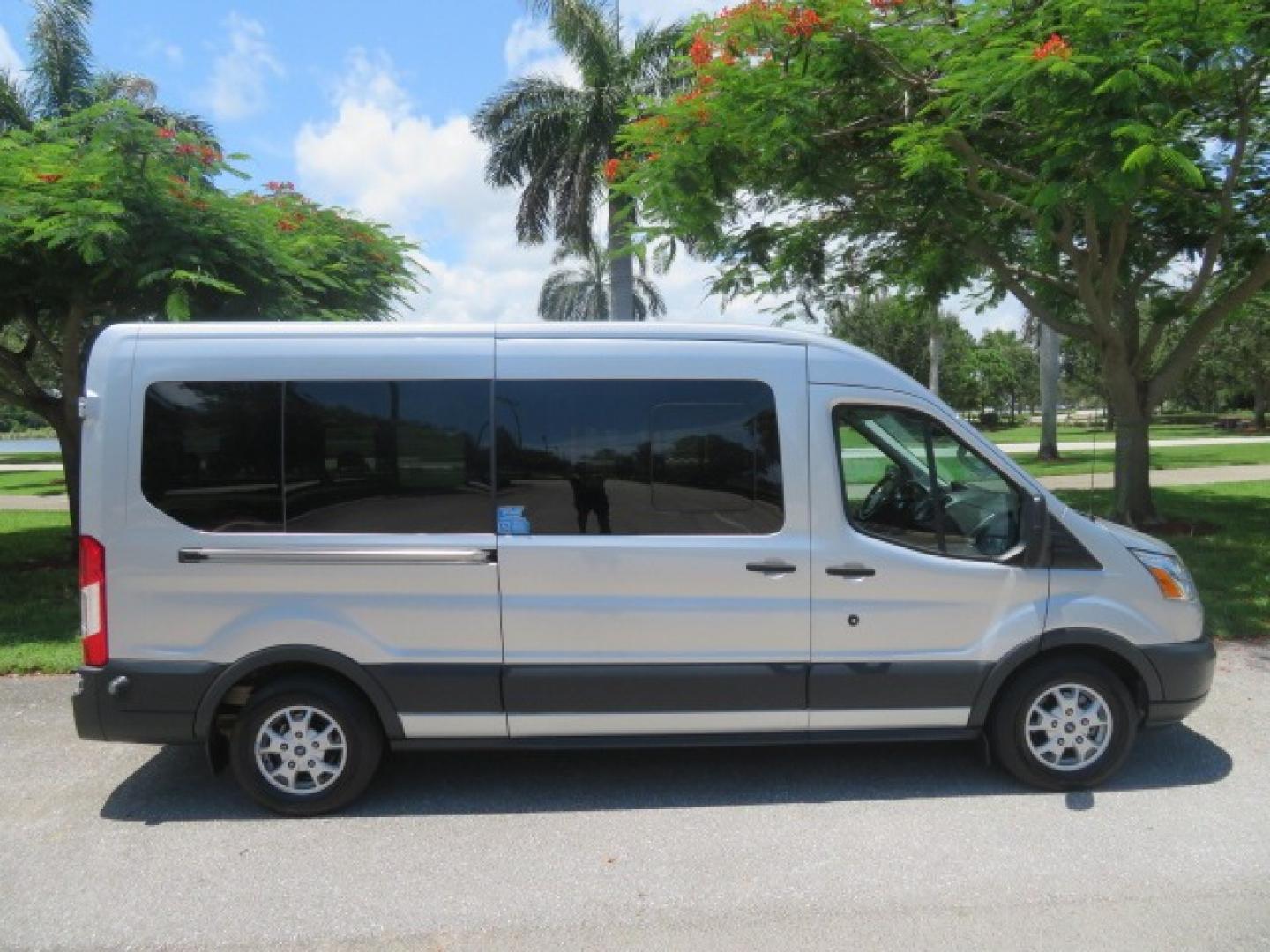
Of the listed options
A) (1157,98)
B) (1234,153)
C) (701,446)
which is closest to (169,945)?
(701,446)

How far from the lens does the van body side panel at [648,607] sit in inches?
162

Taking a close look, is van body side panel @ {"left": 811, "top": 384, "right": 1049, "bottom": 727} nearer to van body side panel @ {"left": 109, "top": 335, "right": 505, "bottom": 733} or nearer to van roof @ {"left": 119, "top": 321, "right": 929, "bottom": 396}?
van roof @ {"left": 119, "top": 321, "right": 929, "bottom": 396}

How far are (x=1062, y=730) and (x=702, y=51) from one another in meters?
7.12

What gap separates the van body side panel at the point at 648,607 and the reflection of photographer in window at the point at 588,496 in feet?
0.18

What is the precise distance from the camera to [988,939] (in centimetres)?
312

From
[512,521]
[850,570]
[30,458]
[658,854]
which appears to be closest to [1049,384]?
[850,570]

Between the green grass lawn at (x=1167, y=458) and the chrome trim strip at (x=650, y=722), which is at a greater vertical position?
the green grass lawn at (x=1167, y=458)

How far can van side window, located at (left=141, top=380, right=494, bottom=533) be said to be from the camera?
4.10 metres

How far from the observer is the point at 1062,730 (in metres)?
4.30

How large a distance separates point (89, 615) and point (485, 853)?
206cm

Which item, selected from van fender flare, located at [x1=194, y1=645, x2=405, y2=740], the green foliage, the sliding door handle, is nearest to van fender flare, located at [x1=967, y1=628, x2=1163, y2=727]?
the sliding door handle

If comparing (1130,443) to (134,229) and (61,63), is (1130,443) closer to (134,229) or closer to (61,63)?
(134,229)

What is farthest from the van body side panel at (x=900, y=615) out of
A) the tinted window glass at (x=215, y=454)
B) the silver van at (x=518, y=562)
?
the tinted window glass at (x=215, y=454)

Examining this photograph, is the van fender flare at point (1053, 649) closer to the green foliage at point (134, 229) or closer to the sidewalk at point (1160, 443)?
the green foliage at point (134, 229)
